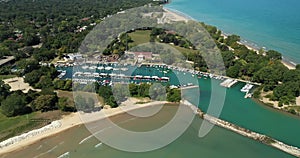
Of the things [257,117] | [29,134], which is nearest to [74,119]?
[29,134]

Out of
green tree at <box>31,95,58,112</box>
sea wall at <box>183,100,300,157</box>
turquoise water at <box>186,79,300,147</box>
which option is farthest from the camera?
green tree at <box>31,95,58,112</box>

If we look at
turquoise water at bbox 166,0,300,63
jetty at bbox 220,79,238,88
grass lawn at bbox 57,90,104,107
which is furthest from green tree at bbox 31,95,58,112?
turquoise water at bbox 166,0,300,63

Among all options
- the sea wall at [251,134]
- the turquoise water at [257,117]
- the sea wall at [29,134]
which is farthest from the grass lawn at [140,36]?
the sea wall at [29,134]

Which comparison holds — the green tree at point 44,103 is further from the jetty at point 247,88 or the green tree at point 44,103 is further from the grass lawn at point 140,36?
the grass lawn at point 140,36

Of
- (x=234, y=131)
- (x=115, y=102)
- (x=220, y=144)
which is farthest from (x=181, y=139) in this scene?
(x=115, y=102)

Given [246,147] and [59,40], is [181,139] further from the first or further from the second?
[59,40]

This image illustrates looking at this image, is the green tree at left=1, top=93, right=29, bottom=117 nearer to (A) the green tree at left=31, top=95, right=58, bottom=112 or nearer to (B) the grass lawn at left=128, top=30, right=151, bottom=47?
(A) the green tree at left=31, top=95, right=58, bottom=112

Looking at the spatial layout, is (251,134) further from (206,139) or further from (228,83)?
(228,83)
